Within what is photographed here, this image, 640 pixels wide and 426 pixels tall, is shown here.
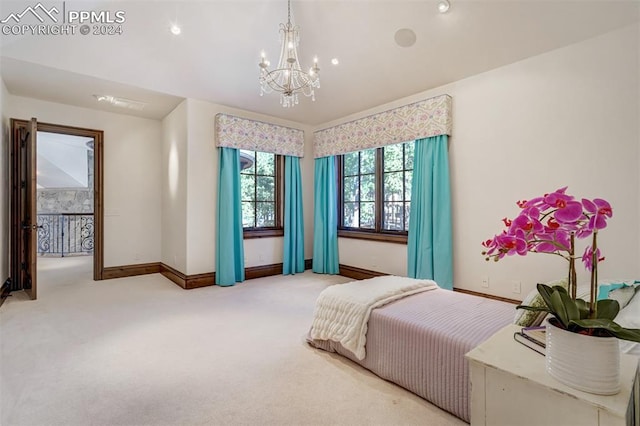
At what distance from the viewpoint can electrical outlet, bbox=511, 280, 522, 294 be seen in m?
3.14

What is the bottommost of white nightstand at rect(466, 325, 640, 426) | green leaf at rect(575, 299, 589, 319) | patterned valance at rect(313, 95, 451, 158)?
white nightstand at rect(466, 325, 640, 426)

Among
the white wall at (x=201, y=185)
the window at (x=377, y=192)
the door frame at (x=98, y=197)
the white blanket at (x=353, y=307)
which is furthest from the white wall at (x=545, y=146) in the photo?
the door frame at (x=98, y=197)

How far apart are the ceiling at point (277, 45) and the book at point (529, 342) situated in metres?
2.86

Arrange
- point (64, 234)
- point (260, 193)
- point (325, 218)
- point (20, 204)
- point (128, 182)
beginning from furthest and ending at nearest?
1. point (64, 234)
2. point (325, 218)
3. point (260, 193)
4. point (128, 182)
5. point (20, 204)

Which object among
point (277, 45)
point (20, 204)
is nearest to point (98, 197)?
point (20, 204)

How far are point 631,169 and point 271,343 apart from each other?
332cm

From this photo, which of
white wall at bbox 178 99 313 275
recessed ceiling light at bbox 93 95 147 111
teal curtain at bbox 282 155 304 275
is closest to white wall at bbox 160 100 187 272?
white wall at bbox 178 99 313 275

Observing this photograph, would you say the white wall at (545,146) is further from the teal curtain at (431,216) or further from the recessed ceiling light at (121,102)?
the recessed ceiling light at (121,102)

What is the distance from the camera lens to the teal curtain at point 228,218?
4469 mm

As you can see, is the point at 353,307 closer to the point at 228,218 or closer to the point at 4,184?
the point at 228,218

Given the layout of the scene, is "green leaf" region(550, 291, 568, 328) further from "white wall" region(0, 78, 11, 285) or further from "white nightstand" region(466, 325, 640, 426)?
"white wall" region(0, 78, 11, 285)

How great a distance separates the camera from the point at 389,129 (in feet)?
14.0

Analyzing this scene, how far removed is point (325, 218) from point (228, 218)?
65.1 inches

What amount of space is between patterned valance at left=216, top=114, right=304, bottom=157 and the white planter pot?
4.40m
